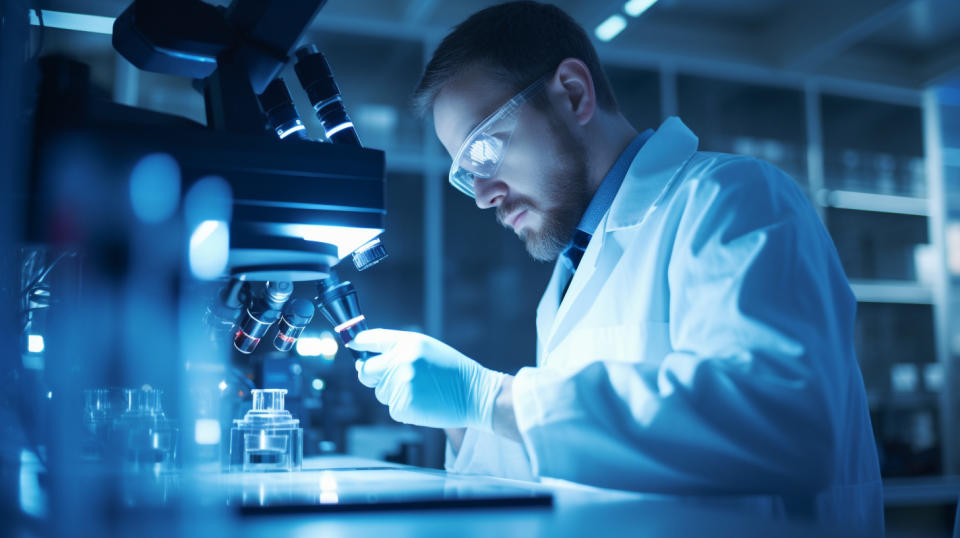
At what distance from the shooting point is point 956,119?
4680 millimetres

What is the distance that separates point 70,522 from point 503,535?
357 millimetres

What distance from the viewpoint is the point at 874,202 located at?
4430mm

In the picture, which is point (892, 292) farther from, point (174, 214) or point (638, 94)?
point (174, 214)

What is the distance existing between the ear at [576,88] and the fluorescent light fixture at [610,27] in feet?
5.99

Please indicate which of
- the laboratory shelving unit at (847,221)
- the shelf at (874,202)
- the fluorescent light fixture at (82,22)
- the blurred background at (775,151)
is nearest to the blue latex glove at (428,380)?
the fluorescent light fixture at (82,22)

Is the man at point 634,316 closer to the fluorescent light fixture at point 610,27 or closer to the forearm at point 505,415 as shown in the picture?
the forearm at point 505,415

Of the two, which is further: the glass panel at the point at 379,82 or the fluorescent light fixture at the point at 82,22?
the glass panel at the point at 379,82

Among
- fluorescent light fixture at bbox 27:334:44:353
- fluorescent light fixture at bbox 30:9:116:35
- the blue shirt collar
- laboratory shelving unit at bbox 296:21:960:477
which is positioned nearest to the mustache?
the blue shirt collar

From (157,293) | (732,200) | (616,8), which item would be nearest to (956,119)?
(616,8)

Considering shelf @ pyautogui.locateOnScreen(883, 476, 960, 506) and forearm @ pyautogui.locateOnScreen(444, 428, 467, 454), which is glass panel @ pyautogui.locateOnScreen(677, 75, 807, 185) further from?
forearm @ pyautogui.locateOnScreen(444, 428, 467, 454)

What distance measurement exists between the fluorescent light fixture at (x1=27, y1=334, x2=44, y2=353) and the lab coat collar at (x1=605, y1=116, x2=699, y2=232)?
0.93m

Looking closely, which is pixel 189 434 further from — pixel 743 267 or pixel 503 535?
pixel 743 267

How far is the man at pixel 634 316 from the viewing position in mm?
857

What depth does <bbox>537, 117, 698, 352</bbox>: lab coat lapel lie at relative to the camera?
1.29 metres
